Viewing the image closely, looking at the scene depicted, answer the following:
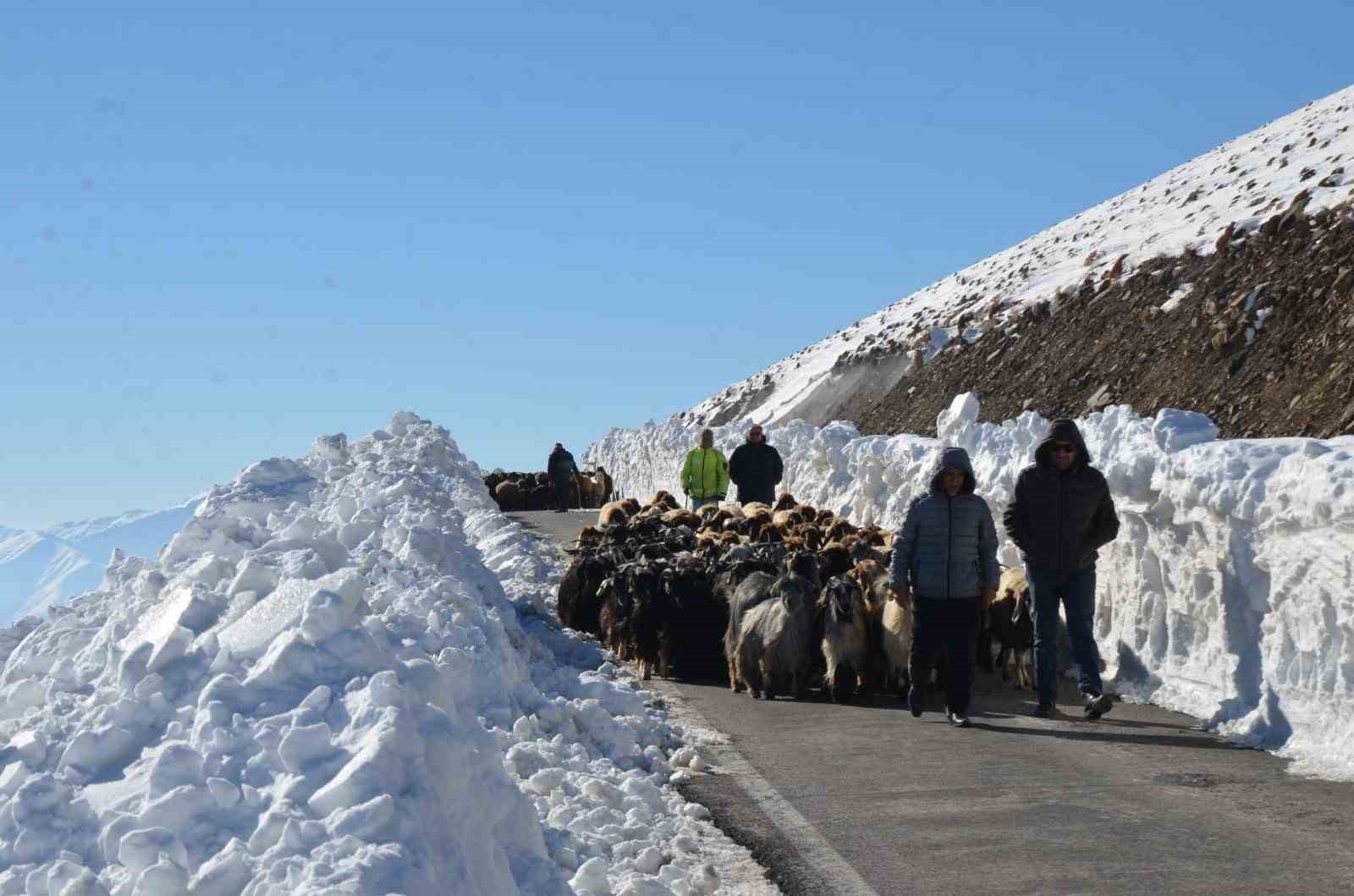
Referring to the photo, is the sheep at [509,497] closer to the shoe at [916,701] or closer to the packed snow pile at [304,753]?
the shoe at [916,701]

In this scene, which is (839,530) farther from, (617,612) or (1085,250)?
(1085,250)

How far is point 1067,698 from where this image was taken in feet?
36.5

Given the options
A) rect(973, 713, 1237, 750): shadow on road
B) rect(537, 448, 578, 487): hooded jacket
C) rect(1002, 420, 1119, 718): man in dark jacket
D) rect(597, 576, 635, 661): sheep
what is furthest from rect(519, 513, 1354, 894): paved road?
rect(537, 448, 578, 487): hooded jacket

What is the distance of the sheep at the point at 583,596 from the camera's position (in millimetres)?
15109

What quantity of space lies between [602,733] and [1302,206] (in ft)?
117

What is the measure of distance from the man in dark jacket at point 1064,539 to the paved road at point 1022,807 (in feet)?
1.53

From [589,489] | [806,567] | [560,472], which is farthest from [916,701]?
[589,489]

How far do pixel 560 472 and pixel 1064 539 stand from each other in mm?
26953

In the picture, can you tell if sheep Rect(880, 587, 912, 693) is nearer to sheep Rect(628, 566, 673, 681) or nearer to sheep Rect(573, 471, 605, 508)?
sheep Rect(628, 566, 673, 681)

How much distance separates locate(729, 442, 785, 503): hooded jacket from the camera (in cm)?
1991

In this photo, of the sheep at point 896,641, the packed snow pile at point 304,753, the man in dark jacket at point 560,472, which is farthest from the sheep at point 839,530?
the man in dark jacket at point 560,472

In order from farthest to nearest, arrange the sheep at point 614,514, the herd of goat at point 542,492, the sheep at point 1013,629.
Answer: the herd of goat at point 542,492
the sheep at point 614,514
the sheep at point 1013,629

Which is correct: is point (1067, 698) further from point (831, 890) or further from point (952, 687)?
point (831, 890)

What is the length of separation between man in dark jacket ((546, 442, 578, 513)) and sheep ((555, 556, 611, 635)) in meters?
21.3
